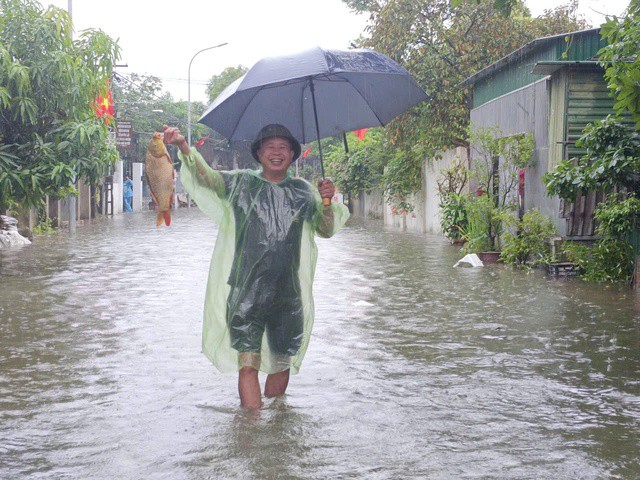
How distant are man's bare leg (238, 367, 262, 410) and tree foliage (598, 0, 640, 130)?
16.3ft

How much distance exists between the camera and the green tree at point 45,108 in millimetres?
12523

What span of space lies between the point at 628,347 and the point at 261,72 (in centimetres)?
390

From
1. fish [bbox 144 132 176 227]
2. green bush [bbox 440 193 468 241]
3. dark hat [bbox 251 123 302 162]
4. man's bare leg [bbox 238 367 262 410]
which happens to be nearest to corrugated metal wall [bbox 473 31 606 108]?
green bush [bbox 440 193 468 241]

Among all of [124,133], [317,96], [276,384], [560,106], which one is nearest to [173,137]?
[317,96]

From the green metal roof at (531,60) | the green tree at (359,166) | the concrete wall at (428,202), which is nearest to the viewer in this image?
the green metal roof at (531,60)

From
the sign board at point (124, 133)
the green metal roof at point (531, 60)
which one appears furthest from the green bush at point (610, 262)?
the sign board at point (124, 133)

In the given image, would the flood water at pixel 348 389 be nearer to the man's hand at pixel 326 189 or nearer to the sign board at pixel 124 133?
the man's hand at pixel 326 189

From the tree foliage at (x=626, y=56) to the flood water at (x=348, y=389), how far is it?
2.13 m

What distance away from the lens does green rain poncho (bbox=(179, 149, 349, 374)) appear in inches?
201

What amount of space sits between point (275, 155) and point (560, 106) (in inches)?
345

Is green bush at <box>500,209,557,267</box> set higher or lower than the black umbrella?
lower

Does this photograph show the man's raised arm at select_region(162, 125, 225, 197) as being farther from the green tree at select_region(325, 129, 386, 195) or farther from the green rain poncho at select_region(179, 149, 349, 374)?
the green tree at select_region(325, 129, 386, 195)

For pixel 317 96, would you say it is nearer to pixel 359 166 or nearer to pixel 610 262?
pixel 610 262

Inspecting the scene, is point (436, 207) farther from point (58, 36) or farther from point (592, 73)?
point (58, 36)
